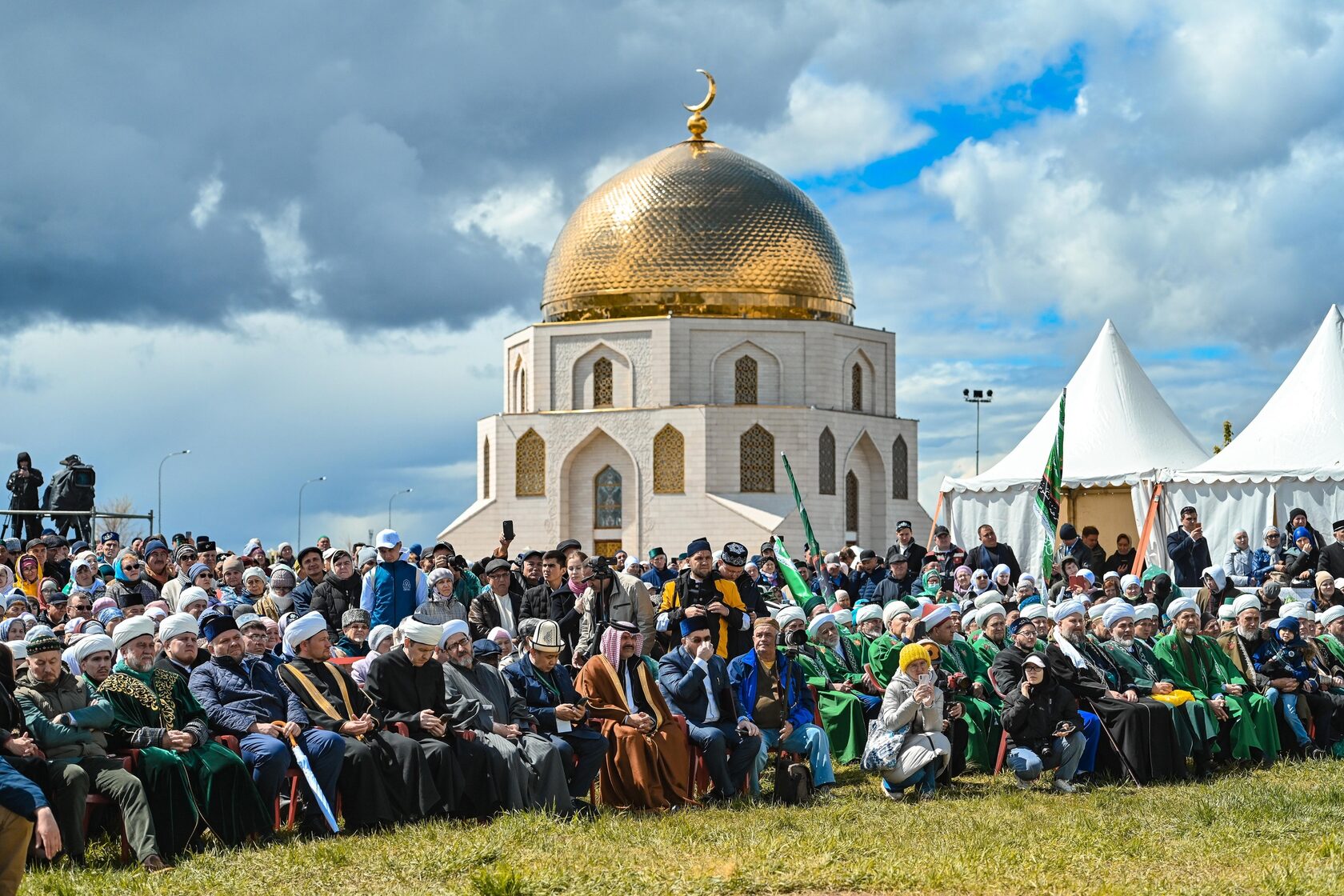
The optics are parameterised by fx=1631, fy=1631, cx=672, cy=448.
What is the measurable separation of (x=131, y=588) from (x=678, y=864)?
21.0ft

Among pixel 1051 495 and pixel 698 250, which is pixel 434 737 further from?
pixel 698 250

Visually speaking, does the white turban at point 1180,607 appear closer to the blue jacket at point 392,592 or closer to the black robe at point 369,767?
the blue jacket at point 392,592

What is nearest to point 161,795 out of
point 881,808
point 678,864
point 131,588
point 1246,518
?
point 678,864

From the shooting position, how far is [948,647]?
1207cm

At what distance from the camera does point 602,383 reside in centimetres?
3797

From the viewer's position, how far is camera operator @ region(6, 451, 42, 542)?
19.8 metres

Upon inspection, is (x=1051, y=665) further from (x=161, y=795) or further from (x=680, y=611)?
(x=161, y=795)

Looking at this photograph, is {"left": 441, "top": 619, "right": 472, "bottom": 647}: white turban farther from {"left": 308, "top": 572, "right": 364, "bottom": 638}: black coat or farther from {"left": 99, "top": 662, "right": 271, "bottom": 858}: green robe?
{"left": 308, "top": 572, "right": 364, "bottom": 638}: black coat

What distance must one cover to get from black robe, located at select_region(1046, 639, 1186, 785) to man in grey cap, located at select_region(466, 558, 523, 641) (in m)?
4.07

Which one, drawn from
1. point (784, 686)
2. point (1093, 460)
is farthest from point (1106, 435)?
point (784, 686)

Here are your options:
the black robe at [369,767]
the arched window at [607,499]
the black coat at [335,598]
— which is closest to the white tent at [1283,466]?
the black coat at [335,598]

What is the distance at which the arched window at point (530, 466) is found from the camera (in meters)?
38.0

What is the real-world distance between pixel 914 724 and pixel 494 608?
3.80 m

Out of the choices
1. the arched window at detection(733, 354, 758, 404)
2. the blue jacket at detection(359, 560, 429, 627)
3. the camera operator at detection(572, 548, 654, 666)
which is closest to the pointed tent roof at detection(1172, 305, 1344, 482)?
the camera operator at detection(572, 548, 654, 666)
